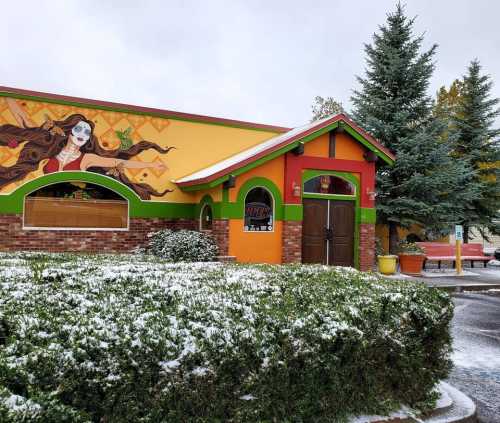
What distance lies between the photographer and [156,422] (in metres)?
2.89

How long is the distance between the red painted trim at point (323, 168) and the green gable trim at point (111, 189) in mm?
3260

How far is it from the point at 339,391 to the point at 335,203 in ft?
37.3

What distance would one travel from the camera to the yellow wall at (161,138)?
12.6 m

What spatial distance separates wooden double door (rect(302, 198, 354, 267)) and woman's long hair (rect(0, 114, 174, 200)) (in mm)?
5225

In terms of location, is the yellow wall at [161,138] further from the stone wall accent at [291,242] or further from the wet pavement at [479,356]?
the wet pavement at [479,356]

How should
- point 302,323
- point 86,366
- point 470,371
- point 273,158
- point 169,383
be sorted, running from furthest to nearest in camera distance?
point 273,158, point 470,371, point 302,323, point 169,383, point 86,366

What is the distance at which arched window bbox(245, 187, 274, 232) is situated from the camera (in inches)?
534

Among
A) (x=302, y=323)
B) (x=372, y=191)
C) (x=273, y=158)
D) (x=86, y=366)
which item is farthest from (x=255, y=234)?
(x=86, y=366)

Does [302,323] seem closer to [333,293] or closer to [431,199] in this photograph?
[333,293]

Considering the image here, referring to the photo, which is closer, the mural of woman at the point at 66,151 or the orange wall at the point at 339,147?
the mural of woman at the point at 66,151

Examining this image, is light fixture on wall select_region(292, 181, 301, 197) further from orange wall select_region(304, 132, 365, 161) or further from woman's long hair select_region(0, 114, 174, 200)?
woman's long hair select_region(0, 114, 174, 200)

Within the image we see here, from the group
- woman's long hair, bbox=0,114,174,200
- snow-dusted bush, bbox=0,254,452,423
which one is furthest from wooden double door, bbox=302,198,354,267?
snow-dusted bush, bbox=0,254,452,423

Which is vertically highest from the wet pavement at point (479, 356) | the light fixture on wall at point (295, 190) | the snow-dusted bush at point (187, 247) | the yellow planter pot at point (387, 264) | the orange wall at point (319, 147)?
the orange wall at point (319, 147)

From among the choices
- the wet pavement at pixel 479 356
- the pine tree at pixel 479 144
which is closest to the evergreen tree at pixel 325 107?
the pine tree at pixel 479 144
